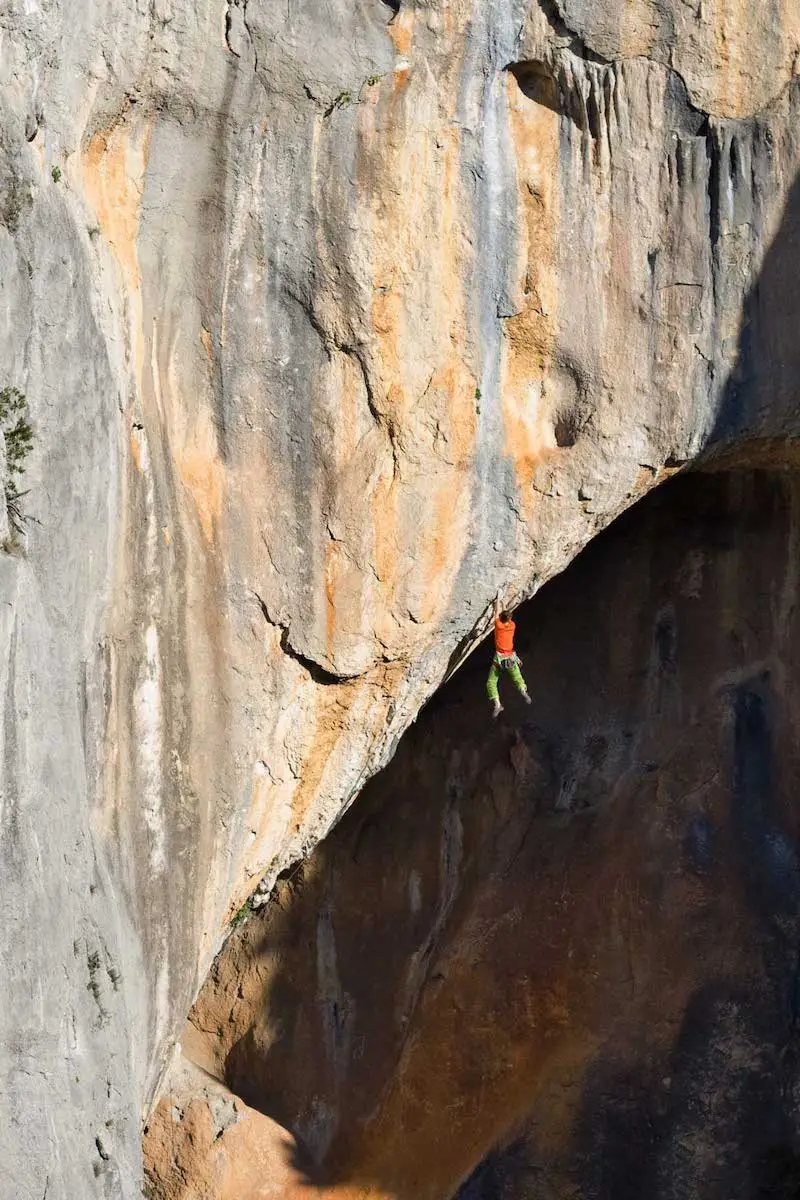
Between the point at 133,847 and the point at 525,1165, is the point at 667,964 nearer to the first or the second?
the point at 525,1165

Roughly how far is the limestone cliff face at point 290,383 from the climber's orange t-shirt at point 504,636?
249 millimetres

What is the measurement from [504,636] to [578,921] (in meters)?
3.05

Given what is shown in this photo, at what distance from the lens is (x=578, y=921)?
11.9 m

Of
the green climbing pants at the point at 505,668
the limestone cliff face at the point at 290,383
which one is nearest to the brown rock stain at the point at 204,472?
the limestone cliff face at the point at 290,383

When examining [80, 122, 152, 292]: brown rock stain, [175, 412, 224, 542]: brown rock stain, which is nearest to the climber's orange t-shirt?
[175, 412, 224, 542]: brown rock stain

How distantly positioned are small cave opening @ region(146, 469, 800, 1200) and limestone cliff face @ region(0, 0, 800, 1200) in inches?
79.4

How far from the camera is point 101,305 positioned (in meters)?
8.00

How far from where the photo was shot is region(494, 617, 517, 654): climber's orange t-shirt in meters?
10.6

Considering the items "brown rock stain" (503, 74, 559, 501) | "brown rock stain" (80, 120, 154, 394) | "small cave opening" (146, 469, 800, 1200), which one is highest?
"brown rock stain" (503, 74, 559, 501)

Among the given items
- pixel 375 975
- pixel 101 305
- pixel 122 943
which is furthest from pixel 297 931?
pixel 101 305

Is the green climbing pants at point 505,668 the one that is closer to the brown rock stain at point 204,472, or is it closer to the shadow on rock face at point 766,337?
the shadow on rock face at point 766,337

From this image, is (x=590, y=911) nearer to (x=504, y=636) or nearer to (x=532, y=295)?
(x=504, y=636)

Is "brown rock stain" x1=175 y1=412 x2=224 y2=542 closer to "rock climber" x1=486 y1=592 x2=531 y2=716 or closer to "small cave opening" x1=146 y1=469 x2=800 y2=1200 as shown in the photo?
"rock climber" x1=486 y1=592 x2=531 y2=716

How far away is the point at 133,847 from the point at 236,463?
2.82 m
